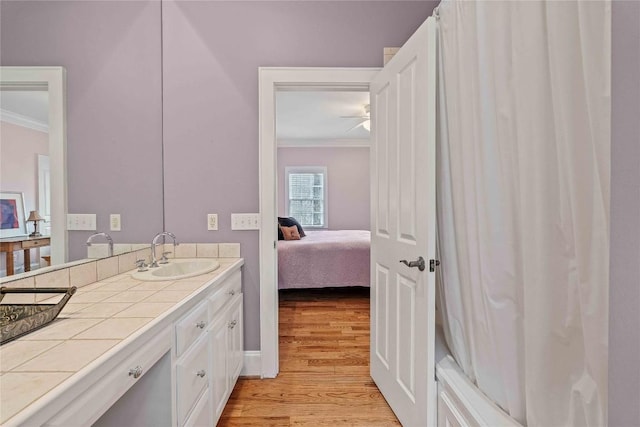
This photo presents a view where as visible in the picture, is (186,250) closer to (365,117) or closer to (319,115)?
(319,115)

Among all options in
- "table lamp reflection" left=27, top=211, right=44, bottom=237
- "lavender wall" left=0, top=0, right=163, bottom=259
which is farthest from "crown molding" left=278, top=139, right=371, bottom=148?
"table lamp reflection" left=27, top=211, right=44, bottom=237

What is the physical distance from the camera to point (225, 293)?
1733 mm

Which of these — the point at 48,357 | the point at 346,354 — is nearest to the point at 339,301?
the point at 346,354

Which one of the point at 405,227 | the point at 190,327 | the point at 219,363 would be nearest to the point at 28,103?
the point at 190,327

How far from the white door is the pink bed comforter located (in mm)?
1821

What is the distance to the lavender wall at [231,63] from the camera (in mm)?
2102

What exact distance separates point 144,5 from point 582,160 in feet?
8.39

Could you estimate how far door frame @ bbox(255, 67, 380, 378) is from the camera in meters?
2.10

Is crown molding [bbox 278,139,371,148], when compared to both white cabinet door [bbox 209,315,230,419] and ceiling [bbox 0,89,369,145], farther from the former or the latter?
white cabinet door [bbox 209,315,230,419]

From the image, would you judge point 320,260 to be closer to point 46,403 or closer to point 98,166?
point 98,166

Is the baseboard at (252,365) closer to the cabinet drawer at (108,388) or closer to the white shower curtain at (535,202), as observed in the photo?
the cabinet drawer at (108,388)

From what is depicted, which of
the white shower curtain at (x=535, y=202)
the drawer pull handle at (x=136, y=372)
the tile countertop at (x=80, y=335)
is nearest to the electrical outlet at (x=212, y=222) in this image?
the tile countertop at (x=80, y=335)

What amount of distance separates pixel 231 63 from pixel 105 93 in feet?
2.72

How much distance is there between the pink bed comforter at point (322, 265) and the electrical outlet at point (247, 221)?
1.78 metres
